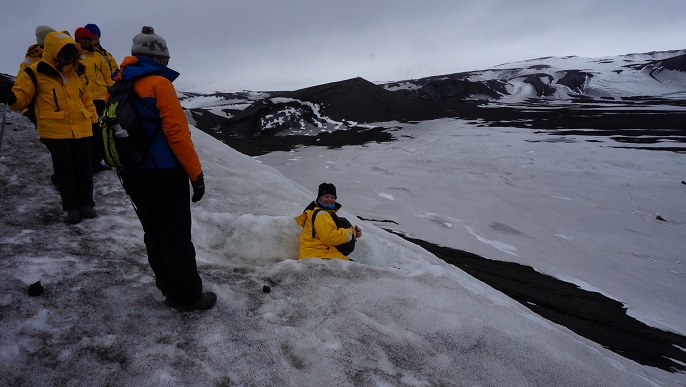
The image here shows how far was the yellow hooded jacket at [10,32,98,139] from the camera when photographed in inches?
115

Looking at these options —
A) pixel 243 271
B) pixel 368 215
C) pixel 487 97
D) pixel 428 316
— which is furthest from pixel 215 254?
pixel 487 97

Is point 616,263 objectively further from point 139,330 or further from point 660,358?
point 139,330

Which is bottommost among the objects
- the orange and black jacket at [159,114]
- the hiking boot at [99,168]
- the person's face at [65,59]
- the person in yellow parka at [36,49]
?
the hiking boot at [99,168]

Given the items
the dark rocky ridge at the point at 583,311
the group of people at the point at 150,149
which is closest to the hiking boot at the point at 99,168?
the group of people at the point at 150,149

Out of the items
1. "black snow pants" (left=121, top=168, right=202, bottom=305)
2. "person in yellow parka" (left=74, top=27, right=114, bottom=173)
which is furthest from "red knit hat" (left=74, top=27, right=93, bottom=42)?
"black snow pants" (left=121, top=168, right=202, bottom=305)

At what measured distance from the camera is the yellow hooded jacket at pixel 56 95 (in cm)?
292

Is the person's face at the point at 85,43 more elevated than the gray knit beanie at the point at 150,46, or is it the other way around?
the person's face at the point at 85,43

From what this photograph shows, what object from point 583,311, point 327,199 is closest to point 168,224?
point 327,199

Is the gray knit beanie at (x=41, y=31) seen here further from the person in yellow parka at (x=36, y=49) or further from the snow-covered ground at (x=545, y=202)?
the snow-covered ground at (x=545, y=202)

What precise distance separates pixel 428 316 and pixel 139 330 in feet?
6.21

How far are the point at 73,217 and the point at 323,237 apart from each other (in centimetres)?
227

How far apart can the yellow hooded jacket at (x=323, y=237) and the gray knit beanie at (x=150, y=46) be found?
6.00 feet

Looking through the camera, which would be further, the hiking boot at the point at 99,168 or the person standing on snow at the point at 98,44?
the hiking boot at the point at 99,168

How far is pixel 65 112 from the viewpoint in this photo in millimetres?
3221
